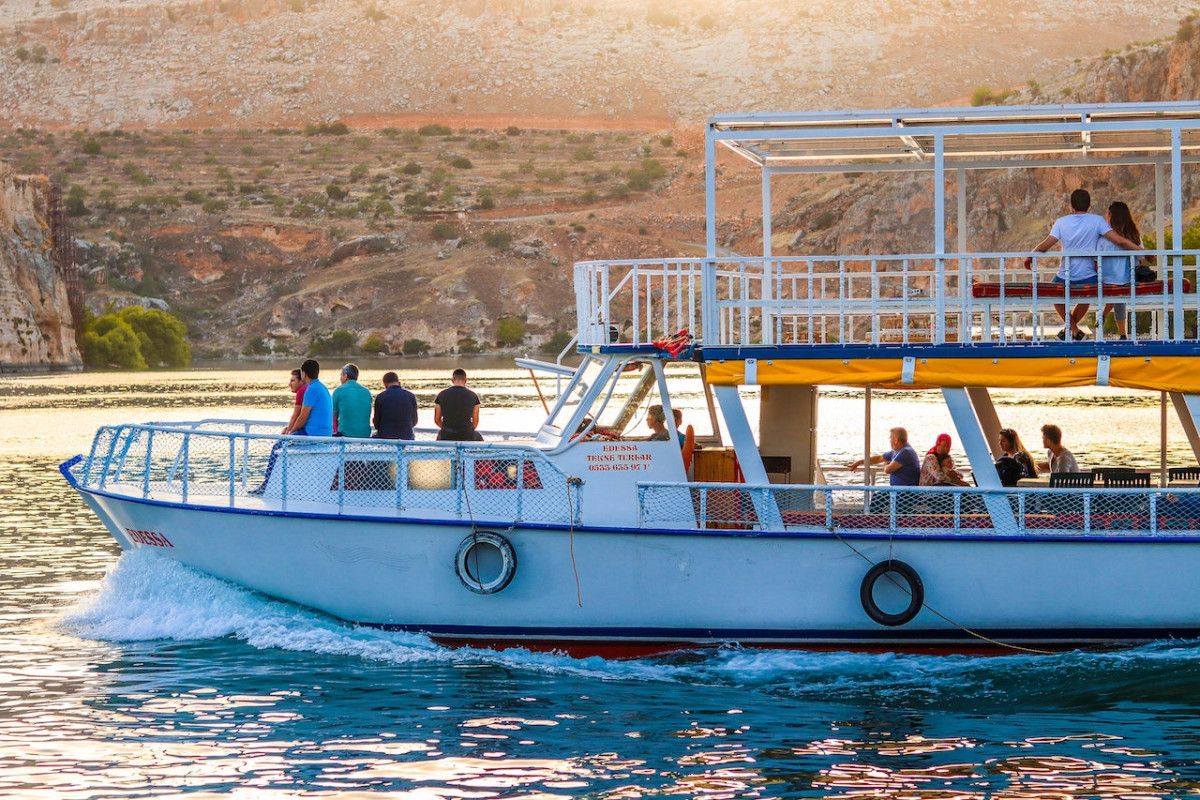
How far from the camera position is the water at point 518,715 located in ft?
31.4

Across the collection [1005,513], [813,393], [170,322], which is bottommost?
[1005,513]

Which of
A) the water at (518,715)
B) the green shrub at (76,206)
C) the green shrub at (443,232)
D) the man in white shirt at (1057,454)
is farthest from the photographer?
the green shrub at (76,206)

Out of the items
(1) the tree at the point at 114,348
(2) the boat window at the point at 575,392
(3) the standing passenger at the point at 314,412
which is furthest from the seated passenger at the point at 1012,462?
(1) the tree at the point at 114,348

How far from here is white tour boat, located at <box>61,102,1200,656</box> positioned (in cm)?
1146

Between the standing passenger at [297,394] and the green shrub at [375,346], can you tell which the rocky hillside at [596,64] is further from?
the standing passenger at [297,394]

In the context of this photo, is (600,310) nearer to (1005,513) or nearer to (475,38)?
(1005,513)

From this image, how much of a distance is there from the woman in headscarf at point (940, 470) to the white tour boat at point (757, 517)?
599 millimetres

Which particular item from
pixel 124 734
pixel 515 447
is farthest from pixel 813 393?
pixel 124 734

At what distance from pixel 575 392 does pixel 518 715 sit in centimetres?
322

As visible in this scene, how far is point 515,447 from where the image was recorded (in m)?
12.0

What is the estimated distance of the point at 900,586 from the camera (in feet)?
37.9

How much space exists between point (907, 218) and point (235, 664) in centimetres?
8536

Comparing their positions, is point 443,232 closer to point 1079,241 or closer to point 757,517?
point 1079,241

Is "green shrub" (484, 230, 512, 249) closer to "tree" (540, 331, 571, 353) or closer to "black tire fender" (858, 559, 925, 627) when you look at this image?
"tree" (540, 331, 571, 353)
